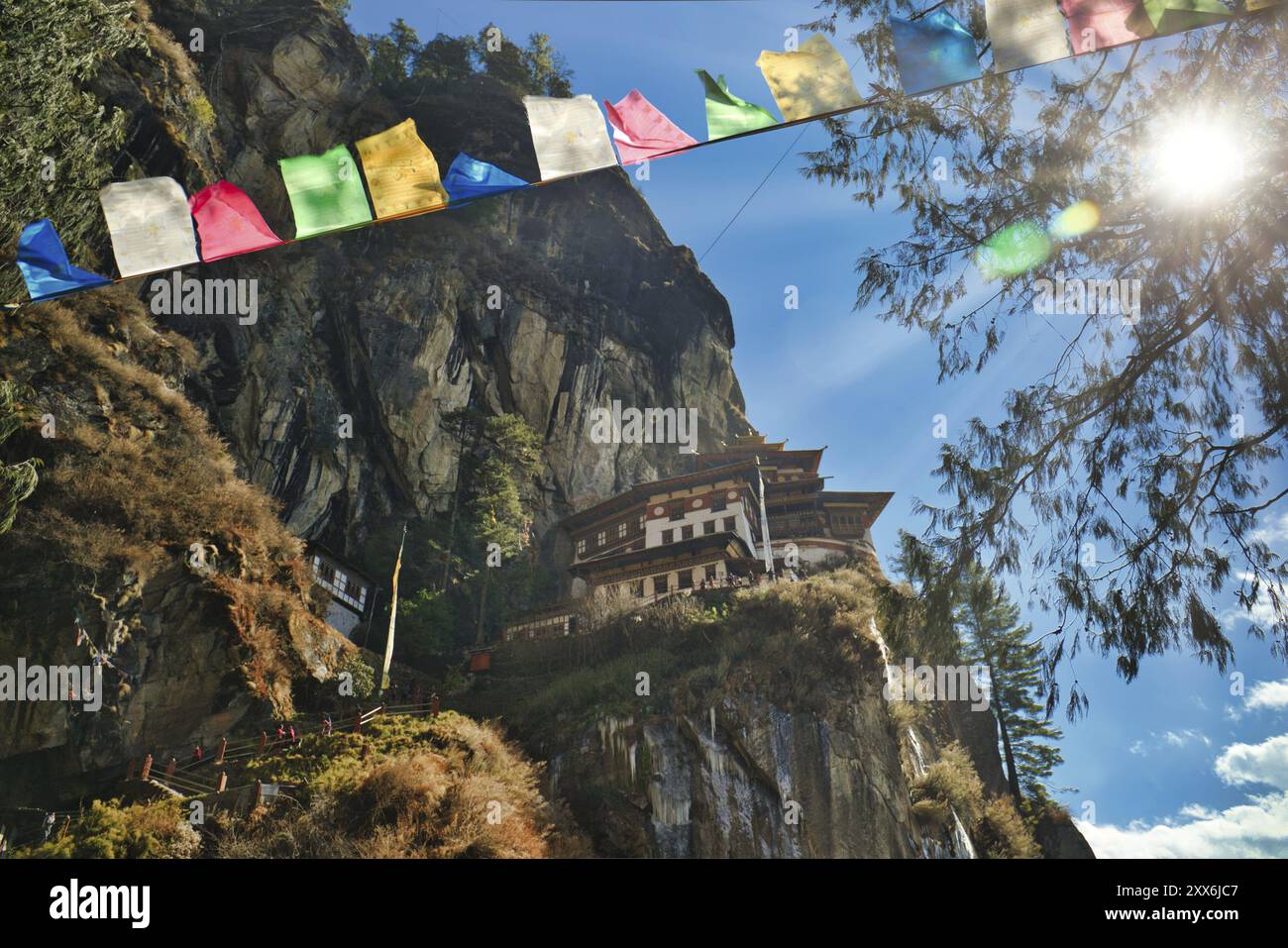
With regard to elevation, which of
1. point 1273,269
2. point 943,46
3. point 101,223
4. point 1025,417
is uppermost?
point 101,223

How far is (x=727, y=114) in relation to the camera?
32.3 feet

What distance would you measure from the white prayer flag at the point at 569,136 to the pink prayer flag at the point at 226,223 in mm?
3575

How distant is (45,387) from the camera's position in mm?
18625

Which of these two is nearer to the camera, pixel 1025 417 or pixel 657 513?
pixel 1025 417

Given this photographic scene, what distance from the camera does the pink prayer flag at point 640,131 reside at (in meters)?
10.1

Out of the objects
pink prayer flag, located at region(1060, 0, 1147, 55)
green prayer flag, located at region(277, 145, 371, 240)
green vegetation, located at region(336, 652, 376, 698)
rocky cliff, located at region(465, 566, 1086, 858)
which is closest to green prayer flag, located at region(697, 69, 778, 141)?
pink prayer flag, located at region(1060, 0, 1147, 55)

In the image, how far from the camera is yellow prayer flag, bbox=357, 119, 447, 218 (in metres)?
10.4

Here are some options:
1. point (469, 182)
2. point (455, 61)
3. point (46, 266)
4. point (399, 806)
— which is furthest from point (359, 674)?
point (455, 61)

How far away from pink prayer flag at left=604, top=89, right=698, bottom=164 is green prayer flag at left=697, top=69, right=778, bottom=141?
1.18ft

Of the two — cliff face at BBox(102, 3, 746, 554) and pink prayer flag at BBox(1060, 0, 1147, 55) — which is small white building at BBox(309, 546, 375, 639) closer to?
cliff face at BBox(102, 3, 746, 554)

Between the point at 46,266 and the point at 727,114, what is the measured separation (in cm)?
861

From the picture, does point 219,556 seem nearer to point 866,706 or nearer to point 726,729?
point 726,729
